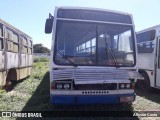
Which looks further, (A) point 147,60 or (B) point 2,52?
(A) point 147,60

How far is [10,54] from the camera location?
36.5ft

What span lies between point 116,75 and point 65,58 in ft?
4.82

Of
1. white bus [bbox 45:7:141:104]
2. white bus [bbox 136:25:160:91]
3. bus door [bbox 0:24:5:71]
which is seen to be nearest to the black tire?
white bus [bbox 136:25:160:91]

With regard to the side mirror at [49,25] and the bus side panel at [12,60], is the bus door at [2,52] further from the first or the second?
the side mirror at [49,25]

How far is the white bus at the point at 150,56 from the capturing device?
1080 centimetres

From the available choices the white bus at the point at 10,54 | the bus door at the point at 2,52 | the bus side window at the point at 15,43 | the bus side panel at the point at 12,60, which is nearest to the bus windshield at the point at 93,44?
the bus door at the point at 2,52

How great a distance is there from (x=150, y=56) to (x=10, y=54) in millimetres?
6177

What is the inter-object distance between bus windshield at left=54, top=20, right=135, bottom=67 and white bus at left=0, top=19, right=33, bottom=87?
3.68 m

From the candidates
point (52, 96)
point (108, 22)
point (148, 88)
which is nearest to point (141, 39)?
point (148, 88)

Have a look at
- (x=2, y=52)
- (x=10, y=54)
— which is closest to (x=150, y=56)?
(x=10, y=54)

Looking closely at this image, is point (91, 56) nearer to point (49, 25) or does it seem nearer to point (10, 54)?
point (49, 25)

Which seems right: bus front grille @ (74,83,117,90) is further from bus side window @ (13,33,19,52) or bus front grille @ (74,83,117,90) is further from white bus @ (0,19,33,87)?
bus side window @ (13,33,19,52)

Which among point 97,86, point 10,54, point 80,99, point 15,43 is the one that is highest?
point 15,43

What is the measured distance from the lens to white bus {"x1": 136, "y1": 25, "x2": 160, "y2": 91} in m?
10.8
